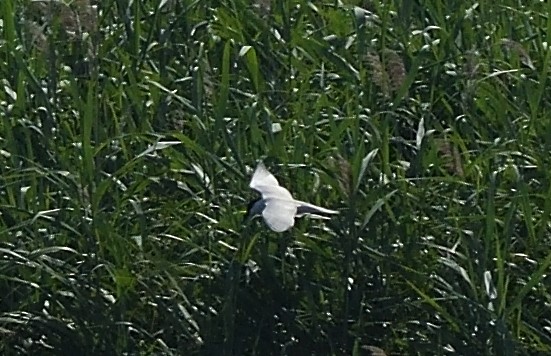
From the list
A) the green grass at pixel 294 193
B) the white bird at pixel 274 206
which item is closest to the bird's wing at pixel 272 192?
the white bird at pixel 274 206

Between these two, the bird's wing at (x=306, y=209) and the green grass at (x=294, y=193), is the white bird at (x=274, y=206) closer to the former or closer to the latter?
the bird's wing at (x=306, y=209)

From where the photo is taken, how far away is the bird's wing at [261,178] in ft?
11.0

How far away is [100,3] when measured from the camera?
4.60m

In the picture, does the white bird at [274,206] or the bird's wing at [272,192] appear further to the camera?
the bird's wing at [272,192]

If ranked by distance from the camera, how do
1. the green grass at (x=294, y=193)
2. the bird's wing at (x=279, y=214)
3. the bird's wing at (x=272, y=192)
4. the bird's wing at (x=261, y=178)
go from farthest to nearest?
1. the green grass at (x=294, y=193)
2. the bird's wing at (x=261, y=178)
3. the bird's wing at (x=272, y=192)
4. the bird's wing at (x=279, y=214)

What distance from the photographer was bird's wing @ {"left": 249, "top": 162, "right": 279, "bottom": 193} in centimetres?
337

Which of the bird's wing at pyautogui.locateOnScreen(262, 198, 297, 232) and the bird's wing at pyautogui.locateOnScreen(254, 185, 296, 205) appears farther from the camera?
the bird's wing at pyautogui.locateOnScreen(254, 185, 296, 205)

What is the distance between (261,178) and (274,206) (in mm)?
283

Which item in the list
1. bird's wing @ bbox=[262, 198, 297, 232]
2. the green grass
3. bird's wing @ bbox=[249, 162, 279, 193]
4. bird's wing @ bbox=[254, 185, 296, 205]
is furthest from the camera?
the green grass

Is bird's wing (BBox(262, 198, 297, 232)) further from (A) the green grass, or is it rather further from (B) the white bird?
(A) the green grass

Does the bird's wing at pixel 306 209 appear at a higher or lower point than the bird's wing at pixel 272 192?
lower

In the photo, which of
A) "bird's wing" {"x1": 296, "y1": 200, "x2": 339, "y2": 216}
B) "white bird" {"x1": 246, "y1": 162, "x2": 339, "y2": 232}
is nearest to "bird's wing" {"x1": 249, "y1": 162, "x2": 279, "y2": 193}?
"white bird" {"x1": 246, "y1": 162, "x2": 339, "y2": 232}

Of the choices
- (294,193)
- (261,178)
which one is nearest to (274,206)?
(261,178)

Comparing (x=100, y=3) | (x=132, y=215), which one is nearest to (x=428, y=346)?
(x=132, y=215)
